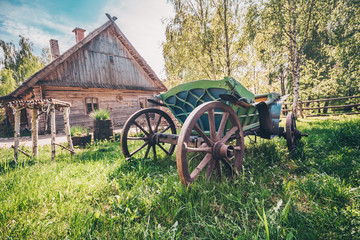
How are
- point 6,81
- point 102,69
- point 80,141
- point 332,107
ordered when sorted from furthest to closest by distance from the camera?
1. point 6,81
2. point 102,69
3. point 332,107
4. point 80,141

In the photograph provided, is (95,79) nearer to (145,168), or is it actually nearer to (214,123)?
(145,168)

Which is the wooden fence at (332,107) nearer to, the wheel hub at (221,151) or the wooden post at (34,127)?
the wheel hub at (221,151)

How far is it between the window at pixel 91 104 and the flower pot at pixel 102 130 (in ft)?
19.4

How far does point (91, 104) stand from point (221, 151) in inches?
463

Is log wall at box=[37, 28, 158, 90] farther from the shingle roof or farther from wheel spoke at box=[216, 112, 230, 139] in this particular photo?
wheel spoke at box=[216, 112, 230, 139]

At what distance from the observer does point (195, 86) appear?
6.96 ft

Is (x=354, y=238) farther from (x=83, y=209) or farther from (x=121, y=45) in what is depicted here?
(x=121, y=45)

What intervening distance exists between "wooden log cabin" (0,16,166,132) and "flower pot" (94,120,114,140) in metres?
5.49

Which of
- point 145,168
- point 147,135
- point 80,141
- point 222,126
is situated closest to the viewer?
point 222,126

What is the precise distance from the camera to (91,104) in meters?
11.3

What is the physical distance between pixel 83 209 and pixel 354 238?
2.19m

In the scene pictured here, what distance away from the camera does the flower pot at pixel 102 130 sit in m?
6.09

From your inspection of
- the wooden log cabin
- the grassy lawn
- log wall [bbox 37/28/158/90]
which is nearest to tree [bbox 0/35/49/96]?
the wooden log cabin

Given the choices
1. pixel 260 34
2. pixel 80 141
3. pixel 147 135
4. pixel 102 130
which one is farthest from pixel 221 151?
pixel 260 34
